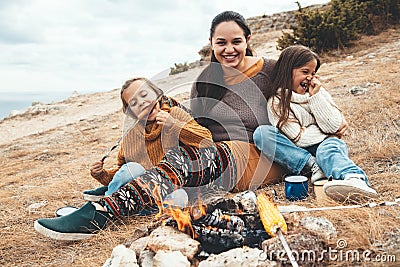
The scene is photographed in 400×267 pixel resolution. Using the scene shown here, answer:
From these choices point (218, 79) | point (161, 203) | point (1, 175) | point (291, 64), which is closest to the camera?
point (161, 203)

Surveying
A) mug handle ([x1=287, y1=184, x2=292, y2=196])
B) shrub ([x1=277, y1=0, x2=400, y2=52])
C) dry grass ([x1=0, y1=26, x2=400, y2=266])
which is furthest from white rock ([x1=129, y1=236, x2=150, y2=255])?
shrub ([x1=277, y1=0, x2=400, y2=52])

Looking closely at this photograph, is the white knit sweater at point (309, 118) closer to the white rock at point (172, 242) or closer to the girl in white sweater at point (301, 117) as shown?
the girl in white sweater at point (301, 117)

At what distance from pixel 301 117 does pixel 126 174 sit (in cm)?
123

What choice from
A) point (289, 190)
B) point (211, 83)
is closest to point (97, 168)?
point (211, 83)

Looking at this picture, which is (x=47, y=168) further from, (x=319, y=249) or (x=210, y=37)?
(x=319, y=249)

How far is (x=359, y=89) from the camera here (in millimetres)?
5289

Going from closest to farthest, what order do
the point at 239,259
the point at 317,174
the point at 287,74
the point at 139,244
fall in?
1. the point at 239,259
2. the point at 139,244
3. the point at 317,174
4. the point at 287,74

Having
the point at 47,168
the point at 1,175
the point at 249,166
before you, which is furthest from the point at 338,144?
the point at 1,175

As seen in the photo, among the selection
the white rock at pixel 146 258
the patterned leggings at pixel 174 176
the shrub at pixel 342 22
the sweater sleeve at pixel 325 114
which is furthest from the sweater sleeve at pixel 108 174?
the shrub at pixel 342 22

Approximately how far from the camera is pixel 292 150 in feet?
9.17

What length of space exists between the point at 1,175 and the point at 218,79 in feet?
11.0

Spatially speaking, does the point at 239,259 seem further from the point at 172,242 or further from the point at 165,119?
the point at 165,119

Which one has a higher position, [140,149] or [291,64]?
[291,64]

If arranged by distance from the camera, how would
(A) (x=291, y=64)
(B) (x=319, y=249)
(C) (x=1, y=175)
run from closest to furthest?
A: (B) (x=319, y=249) < (A) (x=291, y=64) < (C) (x=1, y=175)
